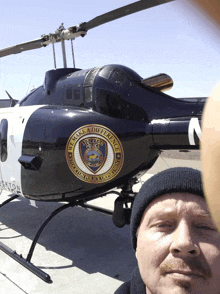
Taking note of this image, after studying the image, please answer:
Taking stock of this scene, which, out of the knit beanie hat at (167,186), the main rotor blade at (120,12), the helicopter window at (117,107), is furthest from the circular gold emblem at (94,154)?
Answer: the knit beanie hat at (167,186)

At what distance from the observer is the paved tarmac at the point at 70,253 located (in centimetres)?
373

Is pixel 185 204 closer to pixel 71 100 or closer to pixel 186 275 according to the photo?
pixel 186 275

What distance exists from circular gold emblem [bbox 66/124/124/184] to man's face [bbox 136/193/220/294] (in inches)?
110

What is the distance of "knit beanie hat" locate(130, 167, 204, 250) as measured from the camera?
42.9 inches

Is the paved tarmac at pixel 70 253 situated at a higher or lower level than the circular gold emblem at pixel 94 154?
lower

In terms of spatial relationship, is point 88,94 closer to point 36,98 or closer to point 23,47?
point 36,98

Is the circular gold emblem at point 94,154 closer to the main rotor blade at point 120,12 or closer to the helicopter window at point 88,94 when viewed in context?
the helicopter window at point 88,94

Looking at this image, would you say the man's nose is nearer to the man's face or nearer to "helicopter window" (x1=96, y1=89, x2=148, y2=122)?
the man's face

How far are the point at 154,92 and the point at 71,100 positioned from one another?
1.33m

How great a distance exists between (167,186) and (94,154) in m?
2.85

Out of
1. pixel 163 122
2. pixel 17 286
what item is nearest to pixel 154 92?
pixel 163 122

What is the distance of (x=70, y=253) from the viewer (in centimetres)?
464

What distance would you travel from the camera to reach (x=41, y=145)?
4254 mm

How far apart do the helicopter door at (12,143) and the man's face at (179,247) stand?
3852mm
